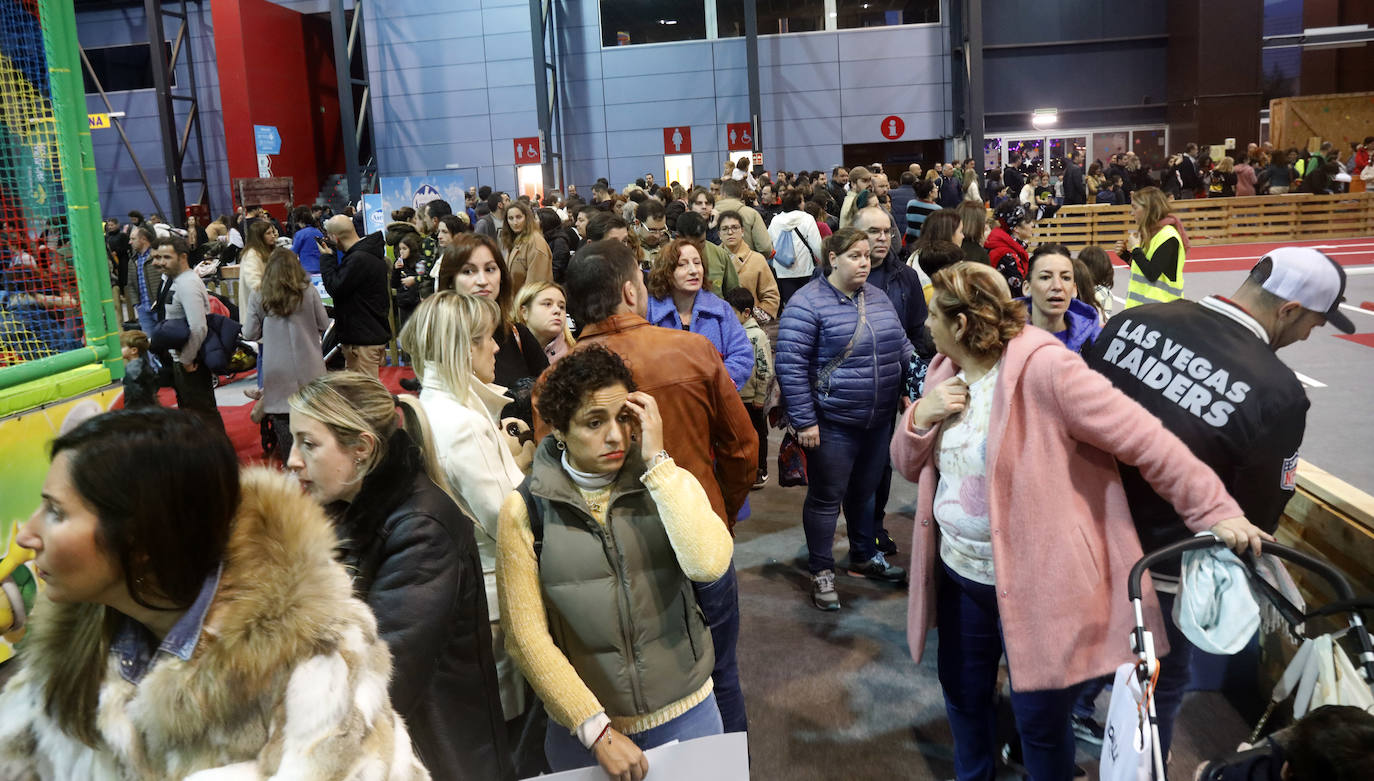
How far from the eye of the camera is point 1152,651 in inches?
79.1

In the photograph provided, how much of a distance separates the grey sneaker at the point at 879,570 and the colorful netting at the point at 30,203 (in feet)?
12.8

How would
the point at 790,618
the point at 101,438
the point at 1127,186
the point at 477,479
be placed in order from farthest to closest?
1. the point at 1127,186
2. the point at 790,618
3. the point at 477,479
4. the point at 101,438

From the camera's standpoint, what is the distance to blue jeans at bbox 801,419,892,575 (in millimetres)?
4828

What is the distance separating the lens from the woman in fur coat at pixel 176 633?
141cm

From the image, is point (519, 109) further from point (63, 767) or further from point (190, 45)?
point (63, 767)

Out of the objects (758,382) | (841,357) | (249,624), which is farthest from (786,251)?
(249,624)

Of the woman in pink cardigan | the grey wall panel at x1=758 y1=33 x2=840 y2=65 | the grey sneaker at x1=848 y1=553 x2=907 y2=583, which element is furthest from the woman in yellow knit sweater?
the grey wall panel at x1=758 y1=33 x2=840 y2=65

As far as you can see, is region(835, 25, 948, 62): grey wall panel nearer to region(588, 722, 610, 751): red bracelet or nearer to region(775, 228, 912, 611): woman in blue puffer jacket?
region(775, 228, 912, 611): woman in blue puffer jacket

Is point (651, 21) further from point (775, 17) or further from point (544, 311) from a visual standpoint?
point (544, 311)

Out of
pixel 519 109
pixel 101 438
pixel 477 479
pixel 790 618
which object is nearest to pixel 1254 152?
pixel 519 109

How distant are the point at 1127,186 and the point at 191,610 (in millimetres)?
22535

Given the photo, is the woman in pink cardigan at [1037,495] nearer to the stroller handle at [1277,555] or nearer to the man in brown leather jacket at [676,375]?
the stroller handle at [1277,555]

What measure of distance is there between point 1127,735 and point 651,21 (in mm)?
24840

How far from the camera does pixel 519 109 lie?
24.7m
